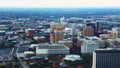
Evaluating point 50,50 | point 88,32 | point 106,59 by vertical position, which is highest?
point 106,59

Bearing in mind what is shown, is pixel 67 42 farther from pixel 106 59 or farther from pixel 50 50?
pixel 106 59

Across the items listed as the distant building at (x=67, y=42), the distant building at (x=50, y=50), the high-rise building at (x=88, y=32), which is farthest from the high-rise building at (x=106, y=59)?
the high-rise building at (x=88, y=32)

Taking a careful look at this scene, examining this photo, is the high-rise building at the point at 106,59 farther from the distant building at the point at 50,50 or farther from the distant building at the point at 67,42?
the distant building at the point at 67,42

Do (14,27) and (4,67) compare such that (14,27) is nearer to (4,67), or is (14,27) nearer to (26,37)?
(26,37)

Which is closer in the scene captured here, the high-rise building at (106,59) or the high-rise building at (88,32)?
the high-rise building at (106,59)

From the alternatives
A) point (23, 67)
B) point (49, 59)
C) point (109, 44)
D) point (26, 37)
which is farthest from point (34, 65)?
point (26, 37)

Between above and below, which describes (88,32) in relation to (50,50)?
below


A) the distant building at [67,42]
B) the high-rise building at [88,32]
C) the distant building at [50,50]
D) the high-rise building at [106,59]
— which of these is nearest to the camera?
the high-rise building at [106,59]

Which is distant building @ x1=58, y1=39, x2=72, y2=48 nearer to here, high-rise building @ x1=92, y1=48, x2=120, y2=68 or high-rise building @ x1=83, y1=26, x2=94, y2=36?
high-rise building @ x1=83, y1=26, x2=94, y2=36

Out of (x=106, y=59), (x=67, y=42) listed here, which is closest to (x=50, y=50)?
(x=67, y=42)
